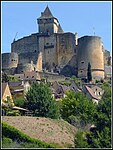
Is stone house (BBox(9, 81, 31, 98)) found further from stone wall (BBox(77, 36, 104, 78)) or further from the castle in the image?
stone wall (BBox(77, 36, 104, 78))

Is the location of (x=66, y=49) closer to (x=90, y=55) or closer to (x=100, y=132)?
(x=90, y=55)

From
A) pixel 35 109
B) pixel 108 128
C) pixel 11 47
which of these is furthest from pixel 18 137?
pixel 11 47

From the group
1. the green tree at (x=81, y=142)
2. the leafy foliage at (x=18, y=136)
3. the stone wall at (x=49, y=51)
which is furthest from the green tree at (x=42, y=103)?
the stone wall at (x=49, y=51)

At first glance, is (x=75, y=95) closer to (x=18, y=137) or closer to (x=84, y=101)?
(x=84, y=101)

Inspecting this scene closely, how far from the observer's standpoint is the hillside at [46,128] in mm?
24578

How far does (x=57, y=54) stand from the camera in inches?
2477

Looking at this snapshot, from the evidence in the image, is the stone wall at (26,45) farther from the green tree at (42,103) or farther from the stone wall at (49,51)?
the green tree at (42,103)

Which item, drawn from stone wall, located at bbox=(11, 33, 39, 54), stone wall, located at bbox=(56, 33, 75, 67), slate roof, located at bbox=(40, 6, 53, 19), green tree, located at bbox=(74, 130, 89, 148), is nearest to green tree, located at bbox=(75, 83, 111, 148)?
green tree, located at bbox=(74, 130, 89, 148)

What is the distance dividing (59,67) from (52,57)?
69.0 inches

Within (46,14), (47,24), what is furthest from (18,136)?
(46,14)

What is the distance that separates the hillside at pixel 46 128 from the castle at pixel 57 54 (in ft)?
102

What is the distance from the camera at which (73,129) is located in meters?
27.1

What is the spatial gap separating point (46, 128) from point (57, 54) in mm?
37367

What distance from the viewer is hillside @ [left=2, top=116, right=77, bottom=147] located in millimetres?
24578
